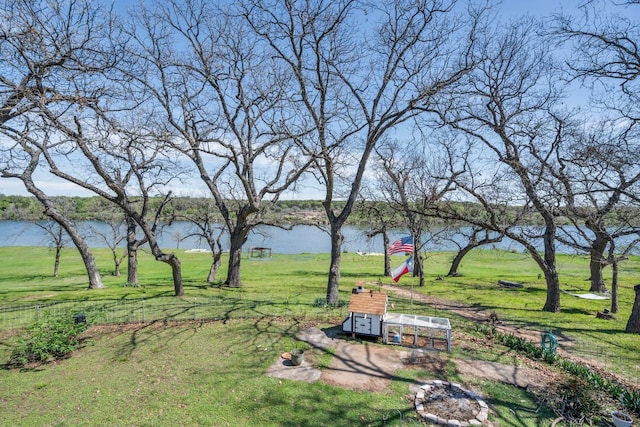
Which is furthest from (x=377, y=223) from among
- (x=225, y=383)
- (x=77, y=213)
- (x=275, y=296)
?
(x=77, y=213)

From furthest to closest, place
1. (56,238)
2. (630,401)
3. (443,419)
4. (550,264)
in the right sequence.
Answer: (56,238) → (550,264) → (630,401) → (443,419)

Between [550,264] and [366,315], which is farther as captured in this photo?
[550,264]

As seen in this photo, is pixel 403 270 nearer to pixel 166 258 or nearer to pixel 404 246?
pixel 404 246

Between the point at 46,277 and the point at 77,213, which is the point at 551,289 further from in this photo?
the point at 77,213

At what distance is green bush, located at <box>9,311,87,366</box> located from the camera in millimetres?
8969

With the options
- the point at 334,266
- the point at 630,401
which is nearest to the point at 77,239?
the point at 334,266

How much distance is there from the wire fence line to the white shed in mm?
2562

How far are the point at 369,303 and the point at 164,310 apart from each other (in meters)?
8.48

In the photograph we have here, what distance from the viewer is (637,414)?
7254 millimetres

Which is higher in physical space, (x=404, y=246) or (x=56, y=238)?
(x=404, y=246)

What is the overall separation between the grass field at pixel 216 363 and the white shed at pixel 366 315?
1.73 meters

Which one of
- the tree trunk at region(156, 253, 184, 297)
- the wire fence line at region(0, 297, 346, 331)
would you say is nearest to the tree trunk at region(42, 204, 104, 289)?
the wire fence line at region(0, 297, 346, 331)

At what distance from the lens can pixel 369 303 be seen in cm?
1084

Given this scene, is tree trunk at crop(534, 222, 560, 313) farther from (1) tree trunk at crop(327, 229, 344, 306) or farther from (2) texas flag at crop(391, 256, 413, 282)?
(1) tree trunk at crop(327, 229, 344, 306)
